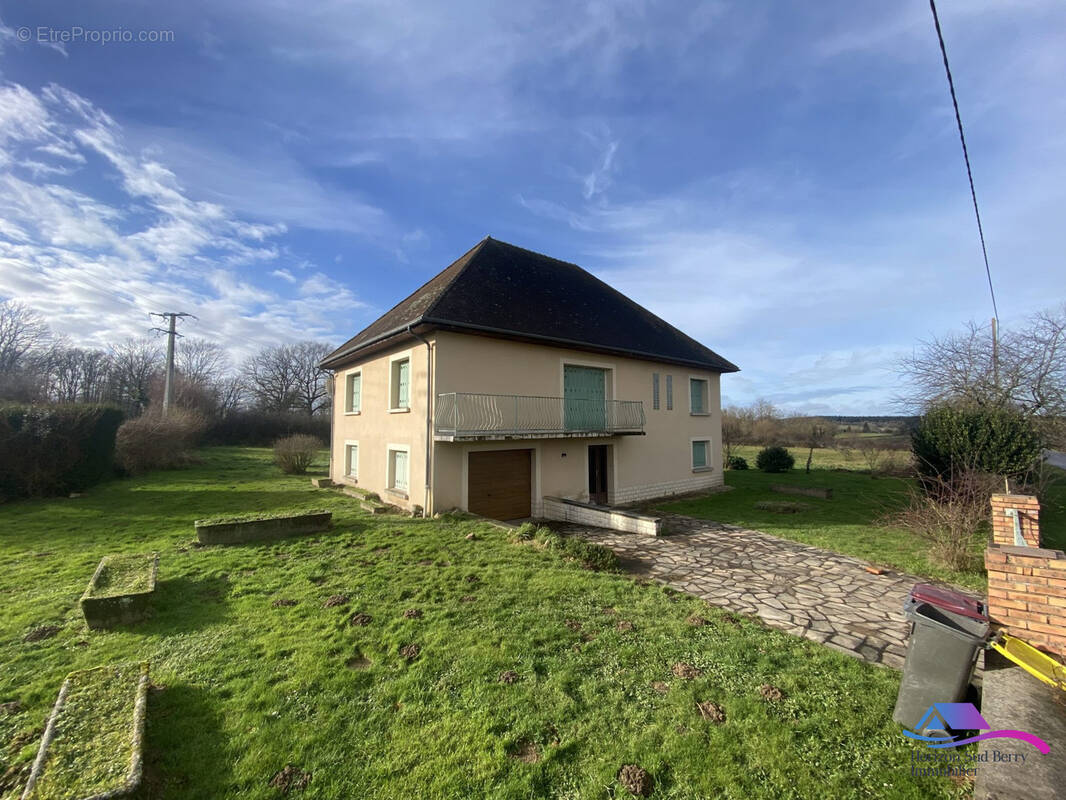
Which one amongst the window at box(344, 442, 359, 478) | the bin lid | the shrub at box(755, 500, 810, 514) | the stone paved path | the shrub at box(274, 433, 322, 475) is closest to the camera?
the bin lid

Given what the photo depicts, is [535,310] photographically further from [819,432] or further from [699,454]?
[819,432]

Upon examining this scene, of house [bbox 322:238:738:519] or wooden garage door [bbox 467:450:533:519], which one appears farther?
wooden garage door [bbox 467:450:533:519]

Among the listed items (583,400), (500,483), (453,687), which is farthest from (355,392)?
(453,687)

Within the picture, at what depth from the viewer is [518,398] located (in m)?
11.1

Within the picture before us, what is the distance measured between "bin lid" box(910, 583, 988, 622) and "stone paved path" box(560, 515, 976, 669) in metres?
1.29

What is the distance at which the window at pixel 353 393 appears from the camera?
49.1 feet

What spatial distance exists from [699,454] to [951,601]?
14.0 meters

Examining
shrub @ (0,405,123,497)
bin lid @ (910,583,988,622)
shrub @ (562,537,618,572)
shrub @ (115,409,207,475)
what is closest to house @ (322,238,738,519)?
shrub @ (562,537,618,572)

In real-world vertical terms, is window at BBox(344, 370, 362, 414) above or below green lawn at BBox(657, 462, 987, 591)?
above

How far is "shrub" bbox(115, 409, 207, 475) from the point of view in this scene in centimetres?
1731

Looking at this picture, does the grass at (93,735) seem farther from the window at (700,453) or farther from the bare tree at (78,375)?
the bare tree at (78,375)

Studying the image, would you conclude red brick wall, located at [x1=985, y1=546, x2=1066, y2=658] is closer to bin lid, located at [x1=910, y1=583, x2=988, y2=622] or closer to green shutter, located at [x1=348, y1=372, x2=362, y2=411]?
bin lid, located at [x1=910, y1=583, x2=988, y2=622]

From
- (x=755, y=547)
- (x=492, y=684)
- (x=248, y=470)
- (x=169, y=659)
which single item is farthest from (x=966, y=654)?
(x=248, y=470)

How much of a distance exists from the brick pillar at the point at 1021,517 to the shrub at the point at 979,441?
447cm
